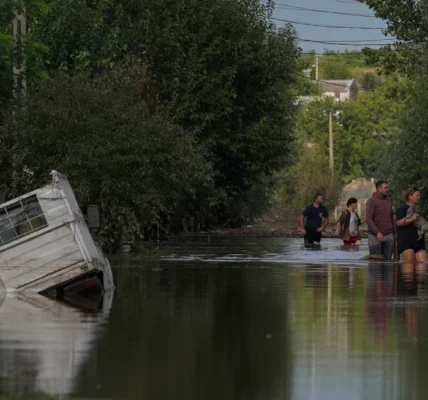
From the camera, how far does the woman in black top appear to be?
27125 millimetres

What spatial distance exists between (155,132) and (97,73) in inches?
426

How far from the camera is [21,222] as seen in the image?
63.5 ft

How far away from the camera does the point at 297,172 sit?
9688 centimetres

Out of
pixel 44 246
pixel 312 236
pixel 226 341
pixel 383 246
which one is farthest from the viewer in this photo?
pixel 312 236

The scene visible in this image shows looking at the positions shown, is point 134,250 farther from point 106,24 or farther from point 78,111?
point 106,24

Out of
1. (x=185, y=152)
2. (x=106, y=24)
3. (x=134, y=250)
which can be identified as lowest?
(x=134, y=250)

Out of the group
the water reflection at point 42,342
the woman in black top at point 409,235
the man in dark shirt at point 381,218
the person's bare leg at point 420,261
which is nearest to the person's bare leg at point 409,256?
the woman in black top at point 409,235

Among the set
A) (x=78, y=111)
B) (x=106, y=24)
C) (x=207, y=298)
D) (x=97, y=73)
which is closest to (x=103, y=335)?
(x=207, y=298)

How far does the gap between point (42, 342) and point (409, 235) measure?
15.0 metres

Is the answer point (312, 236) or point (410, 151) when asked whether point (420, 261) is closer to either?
point (312, 236)

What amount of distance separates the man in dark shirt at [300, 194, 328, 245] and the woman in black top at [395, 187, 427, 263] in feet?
31.0

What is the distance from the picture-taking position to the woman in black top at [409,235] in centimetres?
2712

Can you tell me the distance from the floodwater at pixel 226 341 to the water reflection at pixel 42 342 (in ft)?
0.04

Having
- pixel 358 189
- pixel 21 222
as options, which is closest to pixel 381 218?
pixel 21 222
